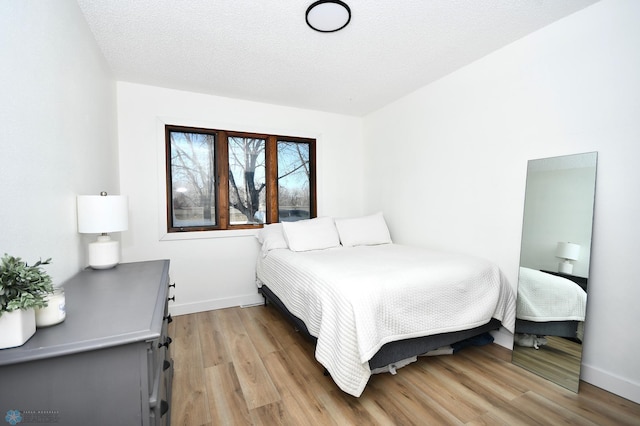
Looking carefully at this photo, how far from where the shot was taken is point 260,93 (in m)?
3.26

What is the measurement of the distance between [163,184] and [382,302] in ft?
8.70

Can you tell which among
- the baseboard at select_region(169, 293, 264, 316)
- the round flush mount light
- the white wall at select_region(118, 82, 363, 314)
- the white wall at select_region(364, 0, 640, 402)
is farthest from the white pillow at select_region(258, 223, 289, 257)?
the round flush mount light

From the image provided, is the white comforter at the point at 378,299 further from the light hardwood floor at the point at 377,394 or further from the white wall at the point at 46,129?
the white wall at the point at 46,129

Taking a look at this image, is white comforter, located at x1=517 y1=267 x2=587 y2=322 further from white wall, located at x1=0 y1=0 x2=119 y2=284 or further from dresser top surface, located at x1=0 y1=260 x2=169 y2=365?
white wall, located at x1=0 y1=0 x2=119 y2=284

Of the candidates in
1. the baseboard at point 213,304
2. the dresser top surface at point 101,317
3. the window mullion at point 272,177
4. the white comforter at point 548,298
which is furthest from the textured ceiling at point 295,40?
the baseboard at point 213,304

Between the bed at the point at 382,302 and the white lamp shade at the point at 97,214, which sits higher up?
the white lamp shade at the point at 97,214

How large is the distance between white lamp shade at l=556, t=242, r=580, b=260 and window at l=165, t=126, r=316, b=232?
2.66m

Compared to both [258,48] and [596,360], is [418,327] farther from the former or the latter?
[258,48]

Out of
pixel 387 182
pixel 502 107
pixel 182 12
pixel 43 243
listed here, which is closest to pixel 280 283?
pixel 43 243

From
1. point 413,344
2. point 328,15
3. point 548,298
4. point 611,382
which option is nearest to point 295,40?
point 328,15

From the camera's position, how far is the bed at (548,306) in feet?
6.38

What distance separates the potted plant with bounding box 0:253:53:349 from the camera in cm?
76

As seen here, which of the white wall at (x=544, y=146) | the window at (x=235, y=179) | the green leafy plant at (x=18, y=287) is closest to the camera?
the green leafy plant at (x=18, y=287)

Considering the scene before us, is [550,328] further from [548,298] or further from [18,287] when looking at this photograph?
[18,287]
